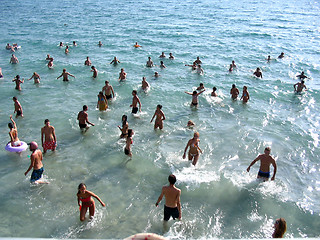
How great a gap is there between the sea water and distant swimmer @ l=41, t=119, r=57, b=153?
35 cm

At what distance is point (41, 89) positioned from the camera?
17.2m

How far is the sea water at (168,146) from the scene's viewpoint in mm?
7641

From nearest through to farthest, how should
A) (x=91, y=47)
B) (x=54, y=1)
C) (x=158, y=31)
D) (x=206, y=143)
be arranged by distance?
1. (x=206, y=143)
2. (x=91, y=47)
3. (x=158, y=31)
4. (x=54, y=1)

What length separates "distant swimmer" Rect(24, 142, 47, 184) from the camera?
809 centimetres

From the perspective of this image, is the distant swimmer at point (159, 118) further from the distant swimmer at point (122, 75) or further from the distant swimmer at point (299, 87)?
the distant swimmer at point (299, 87)

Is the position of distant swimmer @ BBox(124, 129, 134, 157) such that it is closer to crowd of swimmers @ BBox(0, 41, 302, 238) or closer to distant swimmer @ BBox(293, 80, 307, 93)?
crowd of swimmers @ BBox(0, 41, 302, 238)

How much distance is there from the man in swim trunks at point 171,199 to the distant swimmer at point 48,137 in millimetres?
5366

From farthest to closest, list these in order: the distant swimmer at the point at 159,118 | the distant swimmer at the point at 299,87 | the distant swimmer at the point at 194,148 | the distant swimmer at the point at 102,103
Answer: the distant swimmer at the point at 299,87 → the distant swimmer at the point at 102,103 → the distant swimmer at the point at 159,118 → the distant swimmer at the point at 194,148

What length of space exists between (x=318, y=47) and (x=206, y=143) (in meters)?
25.7

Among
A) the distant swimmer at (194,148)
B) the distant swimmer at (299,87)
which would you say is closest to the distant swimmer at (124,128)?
the distant swimmer at (194,148)

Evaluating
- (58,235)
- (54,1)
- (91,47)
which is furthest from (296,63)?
(54,1)

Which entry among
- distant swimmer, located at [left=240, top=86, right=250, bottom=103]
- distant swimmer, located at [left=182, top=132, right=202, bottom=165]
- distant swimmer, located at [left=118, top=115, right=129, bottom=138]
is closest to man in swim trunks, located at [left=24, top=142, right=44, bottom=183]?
distant swimmer, located at [left=118, top=115, right=129, bottom=138]

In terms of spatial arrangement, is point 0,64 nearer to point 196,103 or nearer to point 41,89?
point 41,89

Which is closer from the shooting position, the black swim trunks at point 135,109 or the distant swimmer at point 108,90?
the black swim trunks at point 135,109
